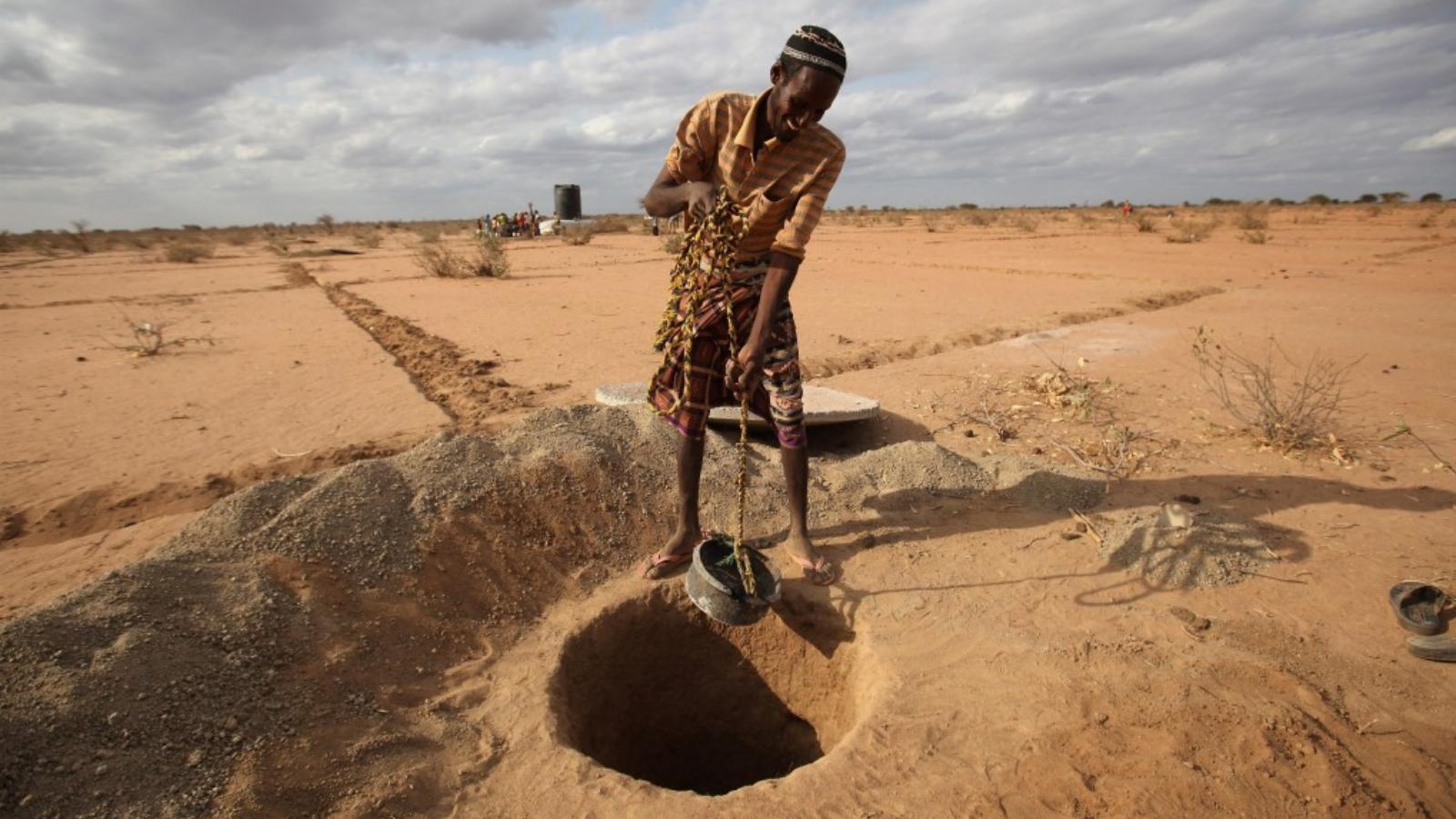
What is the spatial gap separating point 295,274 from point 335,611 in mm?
15116

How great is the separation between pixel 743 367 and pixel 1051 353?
4867mm

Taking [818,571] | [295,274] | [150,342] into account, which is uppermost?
Result: [295,274]

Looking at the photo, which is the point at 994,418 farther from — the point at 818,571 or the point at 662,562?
the point at 662,562

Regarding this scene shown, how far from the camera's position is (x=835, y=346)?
7.10 metres

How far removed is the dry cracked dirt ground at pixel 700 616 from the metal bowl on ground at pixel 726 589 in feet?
1.20

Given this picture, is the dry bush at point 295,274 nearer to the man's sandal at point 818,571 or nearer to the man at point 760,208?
the man at point 760,208

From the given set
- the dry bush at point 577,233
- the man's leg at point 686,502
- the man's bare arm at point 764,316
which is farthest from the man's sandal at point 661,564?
the dry bush at point 577,233

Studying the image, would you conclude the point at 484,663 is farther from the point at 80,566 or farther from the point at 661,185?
the point at 80,566

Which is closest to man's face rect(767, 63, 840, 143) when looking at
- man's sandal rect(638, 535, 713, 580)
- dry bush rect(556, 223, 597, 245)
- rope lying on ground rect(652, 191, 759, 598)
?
rope lying on ground rect(652, 191, 759, 598)

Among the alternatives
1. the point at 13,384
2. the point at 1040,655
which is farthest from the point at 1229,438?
the point at 13,384

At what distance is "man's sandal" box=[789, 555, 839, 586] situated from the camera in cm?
290

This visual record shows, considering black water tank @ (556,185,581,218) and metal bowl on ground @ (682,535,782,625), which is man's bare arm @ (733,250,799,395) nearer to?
metal bowl on ground @ (682,535,782,625)

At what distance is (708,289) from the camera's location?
2.64 meters

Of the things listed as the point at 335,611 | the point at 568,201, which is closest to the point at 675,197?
the point at 335,611
